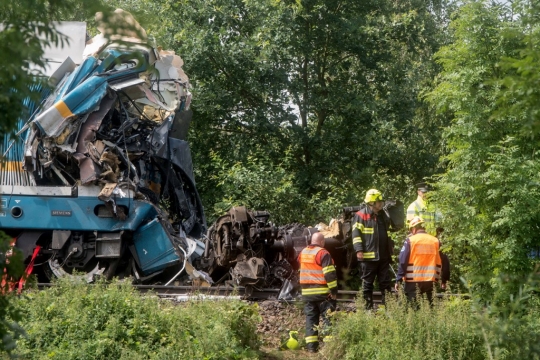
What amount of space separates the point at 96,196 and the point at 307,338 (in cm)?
486

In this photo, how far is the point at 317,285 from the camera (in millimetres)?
10172

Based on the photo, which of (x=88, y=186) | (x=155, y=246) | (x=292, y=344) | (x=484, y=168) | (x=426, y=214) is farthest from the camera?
(x=155, y=246)

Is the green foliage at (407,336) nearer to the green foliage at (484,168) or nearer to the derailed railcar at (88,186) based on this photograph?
the green foliage at (484,168)

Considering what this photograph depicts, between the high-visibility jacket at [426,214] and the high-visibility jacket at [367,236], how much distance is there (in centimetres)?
123

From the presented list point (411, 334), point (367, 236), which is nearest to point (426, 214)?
point (367, 236)

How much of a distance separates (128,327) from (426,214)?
5.14 m

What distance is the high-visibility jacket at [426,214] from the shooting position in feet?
39.6

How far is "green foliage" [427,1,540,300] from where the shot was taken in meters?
10.9

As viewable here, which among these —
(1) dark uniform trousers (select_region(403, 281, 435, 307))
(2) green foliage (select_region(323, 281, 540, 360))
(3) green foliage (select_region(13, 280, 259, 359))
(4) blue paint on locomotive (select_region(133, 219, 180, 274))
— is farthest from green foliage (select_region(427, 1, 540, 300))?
(4) blue paint on locomotive (select_region(133, 219, 180, 274))

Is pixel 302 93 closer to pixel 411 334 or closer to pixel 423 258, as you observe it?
pixel 423 258

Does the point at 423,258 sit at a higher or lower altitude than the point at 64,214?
lower

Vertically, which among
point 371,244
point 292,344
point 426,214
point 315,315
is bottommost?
point 292,344

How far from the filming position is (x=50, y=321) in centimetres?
895

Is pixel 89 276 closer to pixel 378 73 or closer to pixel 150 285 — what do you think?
pixel 150 285
